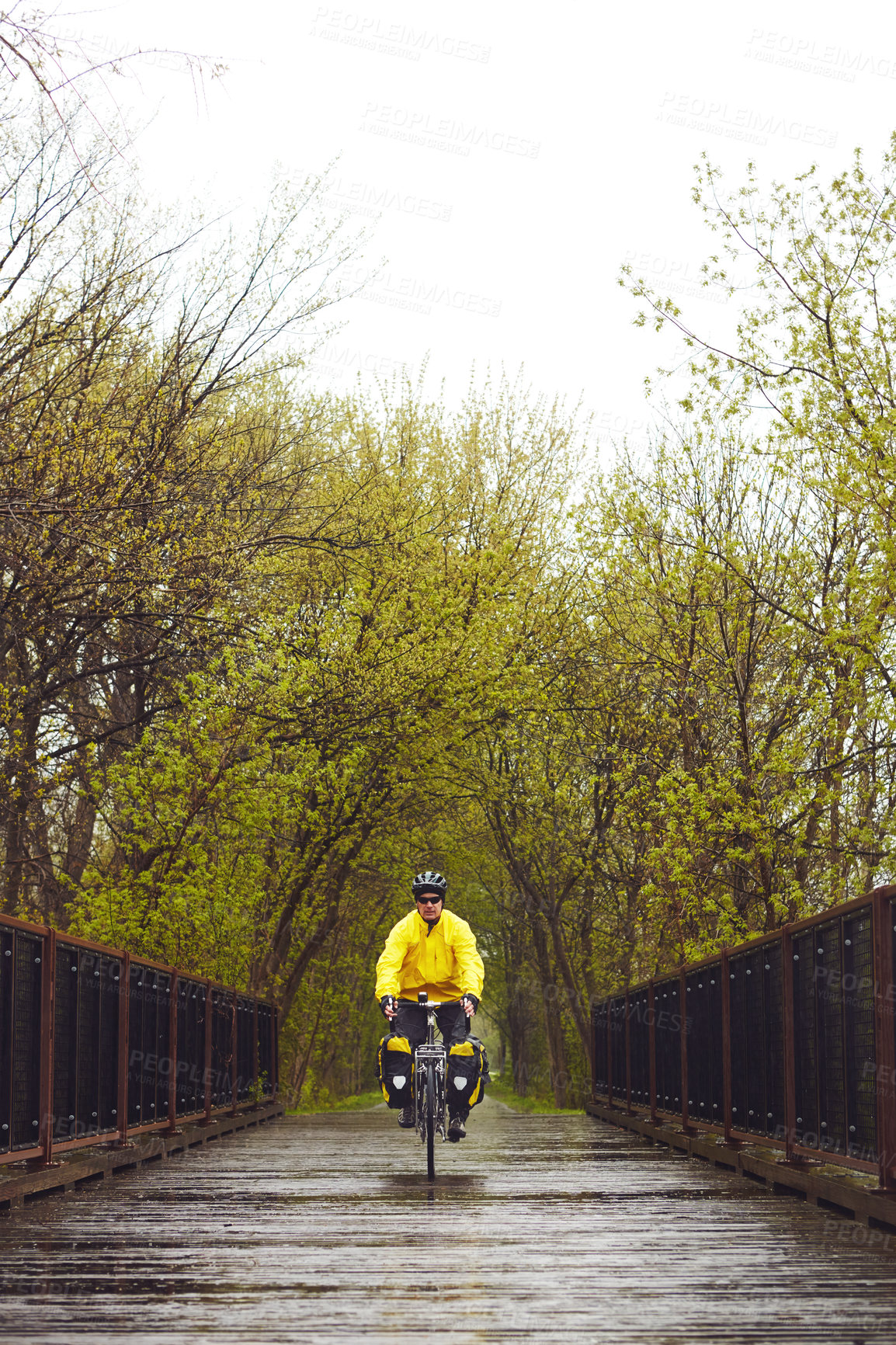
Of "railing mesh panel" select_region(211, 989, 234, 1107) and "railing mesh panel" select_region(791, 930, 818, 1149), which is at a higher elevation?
"railing mesh panel" select_region(791, 930, 818, 1149)

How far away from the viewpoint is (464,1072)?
1012 centimetres

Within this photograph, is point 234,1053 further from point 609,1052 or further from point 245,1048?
point 609,1052

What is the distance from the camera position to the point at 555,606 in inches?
1141

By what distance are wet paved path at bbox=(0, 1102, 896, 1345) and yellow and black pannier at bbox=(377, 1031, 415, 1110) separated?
1.71 ft

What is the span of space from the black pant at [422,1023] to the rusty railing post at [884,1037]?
3.57m

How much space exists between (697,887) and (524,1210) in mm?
11402

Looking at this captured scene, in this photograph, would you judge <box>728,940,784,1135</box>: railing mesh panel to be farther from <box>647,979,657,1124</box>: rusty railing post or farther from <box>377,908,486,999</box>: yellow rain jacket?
<box>647,979,657,1124</box>: rusty railing post

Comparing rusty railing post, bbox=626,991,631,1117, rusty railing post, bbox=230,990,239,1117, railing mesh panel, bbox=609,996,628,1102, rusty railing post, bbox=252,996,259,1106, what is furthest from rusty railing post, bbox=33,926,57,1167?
rusty railing post, bbox=252,996,259,1106

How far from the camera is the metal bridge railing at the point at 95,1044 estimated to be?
27.3 feet

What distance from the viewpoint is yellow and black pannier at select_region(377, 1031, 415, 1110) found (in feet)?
32.8

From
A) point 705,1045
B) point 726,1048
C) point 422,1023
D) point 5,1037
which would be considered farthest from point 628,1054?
point 5,1037

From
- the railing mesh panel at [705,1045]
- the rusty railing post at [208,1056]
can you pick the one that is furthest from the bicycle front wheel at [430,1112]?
the rusty railing post at [208,1056]

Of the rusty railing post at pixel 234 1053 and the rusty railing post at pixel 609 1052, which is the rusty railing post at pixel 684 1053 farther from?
the rusty railing post at pixel 609 1052

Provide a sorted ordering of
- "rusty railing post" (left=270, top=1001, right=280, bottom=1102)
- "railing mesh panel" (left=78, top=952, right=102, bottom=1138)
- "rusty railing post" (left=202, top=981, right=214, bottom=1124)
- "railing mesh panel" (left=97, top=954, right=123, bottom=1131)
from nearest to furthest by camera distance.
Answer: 1. "railing mesh panel" (left=78, top=952, right=102, bottom=1138)
2. "railing mesh panel" (left=97, top=954, right=123, bottom=1131)
3. "rusty railing post" (left=202, top=981, right=214, bottom=1124)
4. "rusty railing post" (left=270, top=1001, right=280, bottom=1102)
